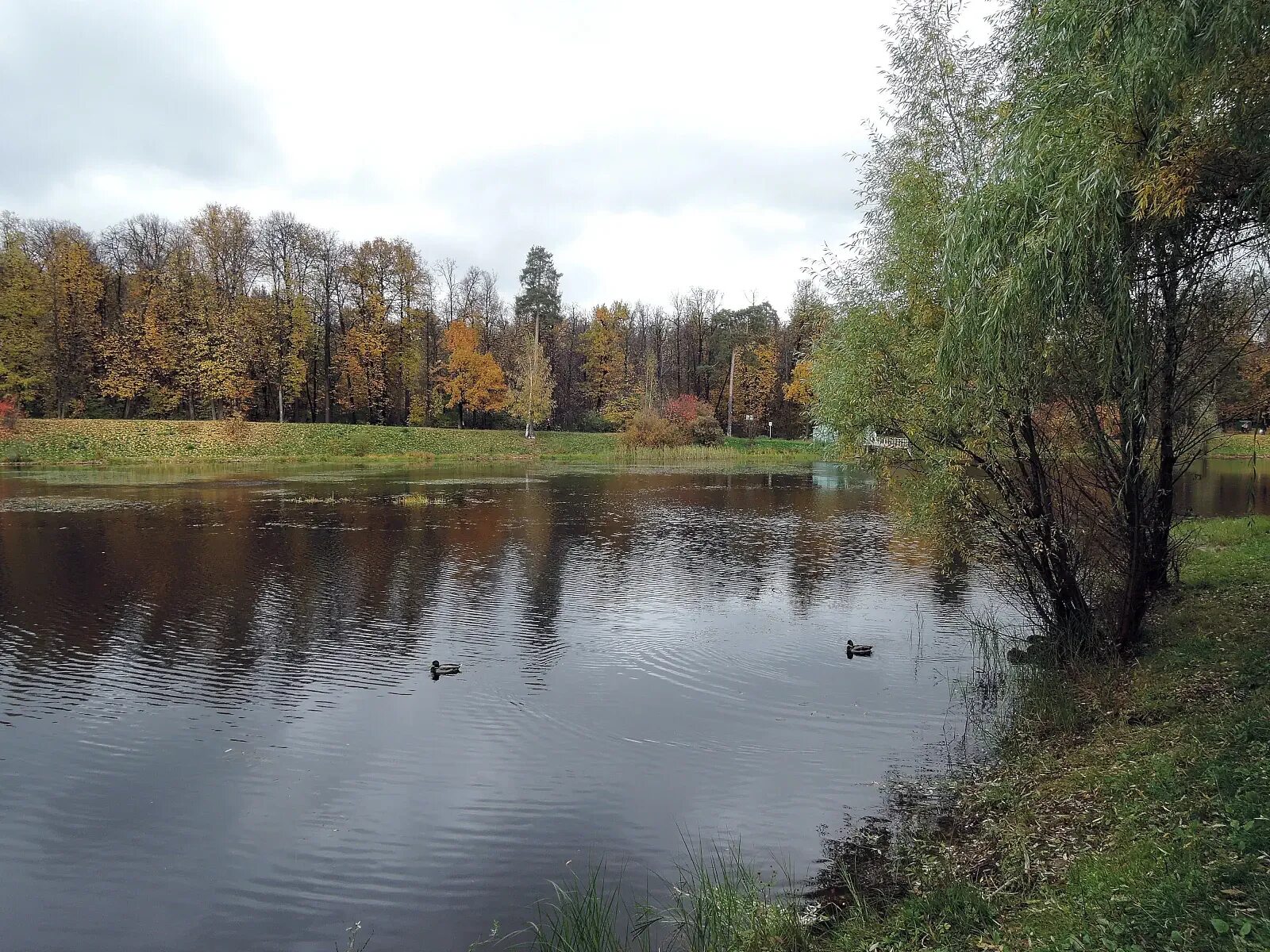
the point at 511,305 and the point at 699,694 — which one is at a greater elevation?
the point at 511,305

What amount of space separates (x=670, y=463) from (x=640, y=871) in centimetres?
4923

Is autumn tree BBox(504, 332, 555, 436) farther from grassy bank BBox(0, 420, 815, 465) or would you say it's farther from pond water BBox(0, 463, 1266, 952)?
pond water BBox(0, 463, 1266, 952)

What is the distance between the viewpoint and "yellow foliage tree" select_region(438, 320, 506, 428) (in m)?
61.7

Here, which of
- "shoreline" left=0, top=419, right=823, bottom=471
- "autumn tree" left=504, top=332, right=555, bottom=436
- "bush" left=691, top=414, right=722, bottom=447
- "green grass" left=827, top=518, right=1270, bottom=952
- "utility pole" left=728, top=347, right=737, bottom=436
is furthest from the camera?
"utility pole" left=728, top=347, right=737, bottom=436

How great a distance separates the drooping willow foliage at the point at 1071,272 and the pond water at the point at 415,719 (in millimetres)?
3121

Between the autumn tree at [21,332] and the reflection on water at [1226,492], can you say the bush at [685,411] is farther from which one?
the autumn tree at [21,332]

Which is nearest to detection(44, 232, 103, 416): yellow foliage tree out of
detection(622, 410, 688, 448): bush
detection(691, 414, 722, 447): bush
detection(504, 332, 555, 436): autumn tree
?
detection(504, 332, 555, 436): autumn tree

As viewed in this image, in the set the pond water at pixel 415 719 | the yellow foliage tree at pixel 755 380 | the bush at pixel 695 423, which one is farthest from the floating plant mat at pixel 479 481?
the yellow foliage tree at pixel 755 380

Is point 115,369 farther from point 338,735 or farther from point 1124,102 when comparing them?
point 1124,102

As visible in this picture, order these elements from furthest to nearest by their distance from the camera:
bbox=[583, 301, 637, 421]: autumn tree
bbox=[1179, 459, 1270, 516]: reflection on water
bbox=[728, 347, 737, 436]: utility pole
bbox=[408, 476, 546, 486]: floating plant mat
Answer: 1. bbox=[583, 301, 637, 421]: autumn tree
2. bbox=[728, 347, 737, 436]: utility pole
3. bbox=[408, 476, 546, 486]: floating plant mat
4. bbox=[1179, 459, 1270, 516]: reflection on water

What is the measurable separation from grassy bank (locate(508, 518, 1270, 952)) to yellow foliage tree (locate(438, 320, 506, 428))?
56341 millimetres

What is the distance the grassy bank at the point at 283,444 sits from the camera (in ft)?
159

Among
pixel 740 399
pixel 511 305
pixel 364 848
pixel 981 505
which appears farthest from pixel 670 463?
pixel 364 848

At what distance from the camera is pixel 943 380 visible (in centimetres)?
880
